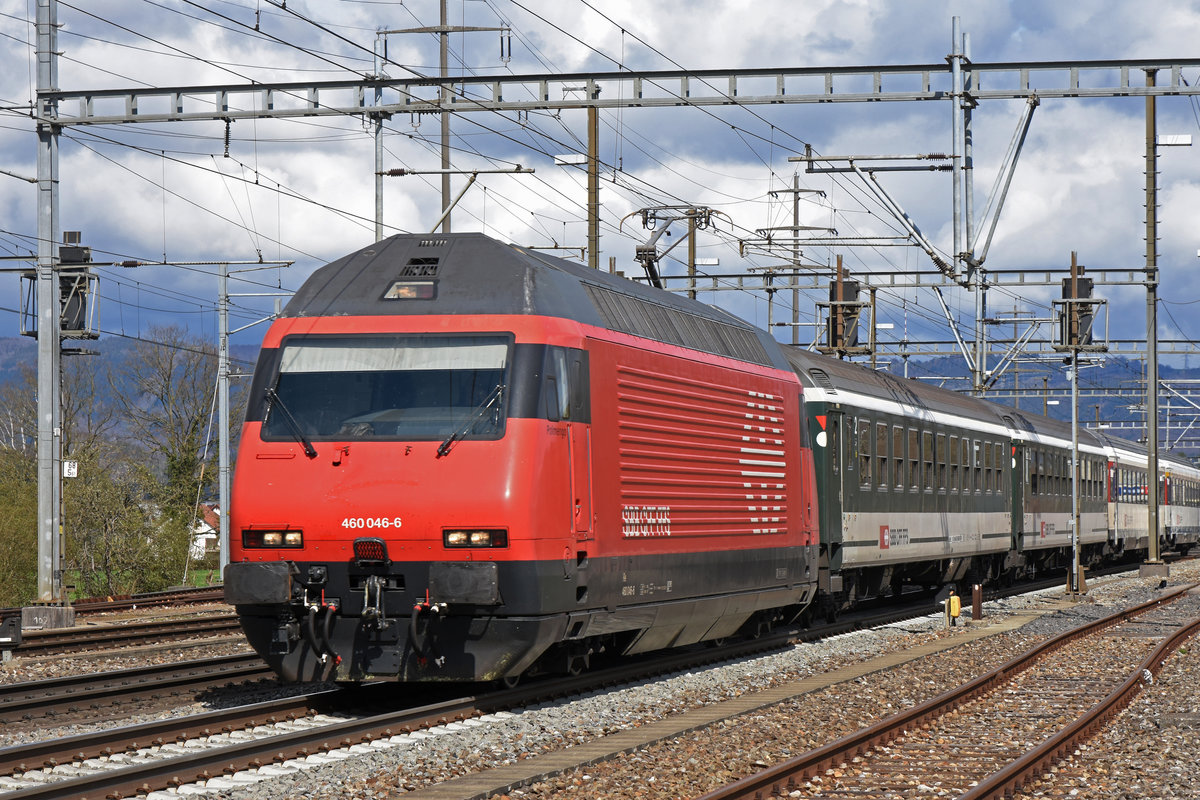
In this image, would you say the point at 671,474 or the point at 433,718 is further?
the point at 671,474

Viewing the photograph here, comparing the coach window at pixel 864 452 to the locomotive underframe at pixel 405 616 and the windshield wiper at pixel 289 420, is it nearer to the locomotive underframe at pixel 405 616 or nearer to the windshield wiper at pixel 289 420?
the locomotive underframe at pixel 405 616

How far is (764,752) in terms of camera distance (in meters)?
11.3

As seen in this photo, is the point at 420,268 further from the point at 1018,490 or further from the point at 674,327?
the point at 1018,490

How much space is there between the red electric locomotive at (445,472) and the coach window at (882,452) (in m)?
9.39

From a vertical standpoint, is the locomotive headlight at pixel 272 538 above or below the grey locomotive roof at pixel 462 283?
below

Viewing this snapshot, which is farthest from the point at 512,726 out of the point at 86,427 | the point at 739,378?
the point at 86,427

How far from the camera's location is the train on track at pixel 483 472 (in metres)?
12.4

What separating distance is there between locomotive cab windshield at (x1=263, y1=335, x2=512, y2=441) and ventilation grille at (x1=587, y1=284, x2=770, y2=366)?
6.13ft

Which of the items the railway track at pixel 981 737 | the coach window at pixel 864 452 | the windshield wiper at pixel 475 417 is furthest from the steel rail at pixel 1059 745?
the coach window at pixel 864 452

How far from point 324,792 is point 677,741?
310 cm

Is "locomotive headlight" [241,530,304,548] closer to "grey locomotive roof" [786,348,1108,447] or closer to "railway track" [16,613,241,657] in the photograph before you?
"railway track" [16,613,241,657]

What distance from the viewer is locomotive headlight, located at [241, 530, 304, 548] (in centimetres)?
1264

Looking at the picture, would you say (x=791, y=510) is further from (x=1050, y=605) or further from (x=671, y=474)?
(x=1050, y=605)

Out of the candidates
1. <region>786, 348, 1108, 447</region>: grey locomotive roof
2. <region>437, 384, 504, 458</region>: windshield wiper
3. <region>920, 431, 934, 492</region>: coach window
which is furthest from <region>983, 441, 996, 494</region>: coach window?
<region>437, 384, 504, 458</region>: windshield wiper
